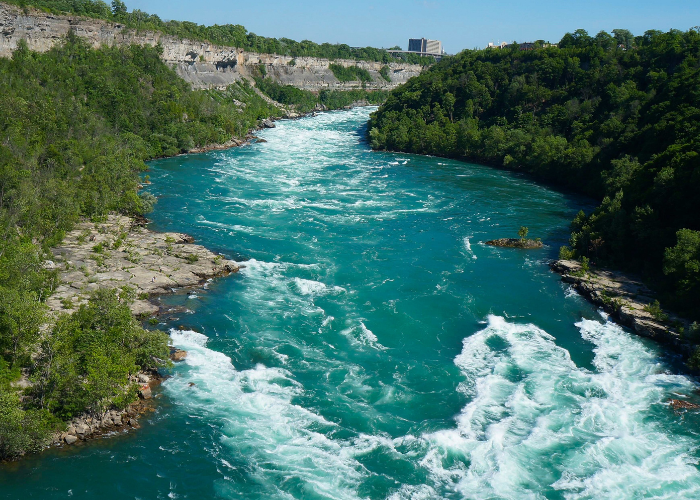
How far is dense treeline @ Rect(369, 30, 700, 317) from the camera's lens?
1913 inches

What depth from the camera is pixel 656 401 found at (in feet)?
106

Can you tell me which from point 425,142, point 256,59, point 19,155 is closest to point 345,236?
point 19,155

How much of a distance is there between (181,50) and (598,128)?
3607 inches

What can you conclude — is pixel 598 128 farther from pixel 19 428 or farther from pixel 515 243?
pixel 19 428

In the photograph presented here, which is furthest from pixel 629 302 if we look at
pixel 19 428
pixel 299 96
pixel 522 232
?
pixel 299 96

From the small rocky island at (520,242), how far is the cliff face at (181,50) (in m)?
78.8

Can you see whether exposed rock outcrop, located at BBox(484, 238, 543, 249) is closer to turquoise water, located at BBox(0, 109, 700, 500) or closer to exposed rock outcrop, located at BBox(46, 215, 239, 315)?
turquoise water, located at BBox(0, 109, 700, 500)

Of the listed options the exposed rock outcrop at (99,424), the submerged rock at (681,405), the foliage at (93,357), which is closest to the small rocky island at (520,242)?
the submerged rock at (681,405)

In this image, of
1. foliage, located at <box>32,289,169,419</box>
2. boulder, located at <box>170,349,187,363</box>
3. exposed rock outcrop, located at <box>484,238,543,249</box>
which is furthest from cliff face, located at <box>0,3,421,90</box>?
exposed rock outcrop, located at <box>484,238,543,249</box>

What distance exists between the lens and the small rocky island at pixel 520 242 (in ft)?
182

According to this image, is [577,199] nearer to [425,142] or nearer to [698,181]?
[698,181]

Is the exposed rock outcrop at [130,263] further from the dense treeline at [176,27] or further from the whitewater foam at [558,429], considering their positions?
the dense treeline at [176,27]

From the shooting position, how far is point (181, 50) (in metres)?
134

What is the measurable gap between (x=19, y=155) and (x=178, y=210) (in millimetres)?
15910
